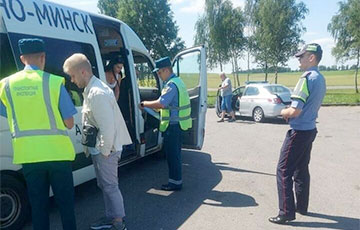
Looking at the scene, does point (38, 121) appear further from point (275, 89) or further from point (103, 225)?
point (275, 89)

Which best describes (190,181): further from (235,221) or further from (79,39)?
(79,39)

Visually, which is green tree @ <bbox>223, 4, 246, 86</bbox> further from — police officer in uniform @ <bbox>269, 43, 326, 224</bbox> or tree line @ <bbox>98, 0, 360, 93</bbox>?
police officer in uniform @ <bbox>269, 43, 326, 224</bbox>

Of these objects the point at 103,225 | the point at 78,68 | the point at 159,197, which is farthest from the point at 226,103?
the point at 78,68

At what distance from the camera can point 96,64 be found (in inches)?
183

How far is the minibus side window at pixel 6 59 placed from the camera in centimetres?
344

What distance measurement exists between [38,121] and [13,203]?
4.55ft

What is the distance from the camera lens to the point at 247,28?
29.4 m

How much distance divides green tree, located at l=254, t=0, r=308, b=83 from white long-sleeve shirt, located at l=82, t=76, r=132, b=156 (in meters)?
24.6

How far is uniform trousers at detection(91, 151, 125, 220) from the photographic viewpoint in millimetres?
3434

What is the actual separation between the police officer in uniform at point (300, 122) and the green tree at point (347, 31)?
23206 millimetres

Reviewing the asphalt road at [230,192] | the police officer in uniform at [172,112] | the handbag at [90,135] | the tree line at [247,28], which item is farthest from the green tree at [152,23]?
the handbag at [90,135]

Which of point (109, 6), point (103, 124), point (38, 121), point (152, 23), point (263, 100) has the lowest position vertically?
point (263, 100)

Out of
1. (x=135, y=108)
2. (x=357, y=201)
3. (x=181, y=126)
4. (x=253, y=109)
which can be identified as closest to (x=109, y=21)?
(x=135, y=108)

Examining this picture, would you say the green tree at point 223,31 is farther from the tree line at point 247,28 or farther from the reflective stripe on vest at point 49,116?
the reflective stripe on vest at point 49,116
